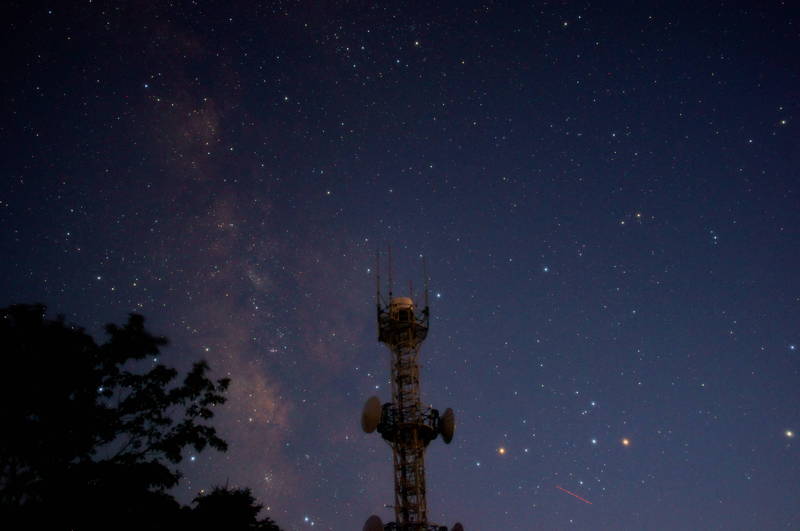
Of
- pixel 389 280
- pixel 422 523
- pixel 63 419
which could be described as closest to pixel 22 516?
pixel 63 419

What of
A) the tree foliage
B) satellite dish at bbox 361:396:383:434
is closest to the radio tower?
satellite dish at bbox 361:396:383:434

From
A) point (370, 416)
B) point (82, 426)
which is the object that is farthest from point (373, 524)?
point (82, 426)

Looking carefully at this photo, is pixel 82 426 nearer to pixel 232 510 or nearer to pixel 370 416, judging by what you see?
pixel 232 510

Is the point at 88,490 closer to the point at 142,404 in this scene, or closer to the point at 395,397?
the point at 142,404

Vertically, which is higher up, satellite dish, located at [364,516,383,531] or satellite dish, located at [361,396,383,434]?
satellite dish, located at [361,396,383,434]

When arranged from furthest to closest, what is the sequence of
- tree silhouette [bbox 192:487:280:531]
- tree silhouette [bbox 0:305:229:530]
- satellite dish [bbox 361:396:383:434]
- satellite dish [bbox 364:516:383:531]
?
satellite dish [bbox 361:396:383:434]
satellite dish [bbox 364:516:383:531]
tree silhouette [bbox 192:487:280:531]
tree silhouette [bbox 0:305:229:530]

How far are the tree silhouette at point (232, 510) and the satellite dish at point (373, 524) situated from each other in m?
4.83

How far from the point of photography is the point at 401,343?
28922mm

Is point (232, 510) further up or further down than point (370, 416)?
further down

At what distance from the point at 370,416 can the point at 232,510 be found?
7.86 m

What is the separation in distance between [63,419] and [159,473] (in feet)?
7.90

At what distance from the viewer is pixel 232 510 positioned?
19.2m

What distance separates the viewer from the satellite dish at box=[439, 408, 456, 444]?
1066 inches

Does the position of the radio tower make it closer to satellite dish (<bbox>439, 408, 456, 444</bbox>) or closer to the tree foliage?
satellite dish (<bbox>439, 408, 456, 444</bbox>)
